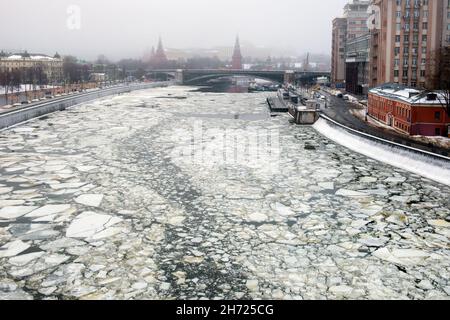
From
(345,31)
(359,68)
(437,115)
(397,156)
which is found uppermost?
(345,31)

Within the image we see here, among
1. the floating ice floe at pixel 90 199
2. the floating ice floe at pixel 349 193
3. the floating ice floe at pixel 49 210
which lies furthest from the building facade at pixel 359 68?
the floating ice floe at pixel 49 210

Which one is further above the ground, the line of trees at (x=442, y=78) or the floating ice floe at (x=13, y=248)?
the line of trees at (x=442, y=78)

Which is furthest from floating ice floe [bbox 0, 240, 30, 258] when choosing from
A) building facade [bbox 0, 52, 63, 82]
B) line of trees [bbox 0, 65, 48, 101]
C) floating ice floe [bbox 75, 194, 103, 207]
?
building facade [bbox 0, 52, 63, 82]

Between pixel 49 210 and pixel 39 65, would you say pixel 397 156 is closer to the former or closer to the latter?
pixel 49 210

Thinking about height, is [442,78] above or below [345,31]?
below

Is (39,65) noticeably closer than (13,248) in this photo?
No

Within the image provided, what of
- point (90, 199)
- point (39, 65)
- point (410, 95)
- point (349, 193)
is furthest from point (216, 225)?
point (39, 65)

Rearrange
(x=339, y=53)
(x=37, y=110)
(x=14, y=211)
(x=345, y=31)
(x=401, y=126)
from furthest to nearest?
(x=345, y=31), (x=339, y=53), (x=401, y=126), (x=37, y=110), (x=14, y=211)

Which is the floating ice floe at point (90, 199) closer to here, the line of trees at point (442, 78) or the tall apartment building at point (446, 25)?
the line of trees at point (442, 78)
